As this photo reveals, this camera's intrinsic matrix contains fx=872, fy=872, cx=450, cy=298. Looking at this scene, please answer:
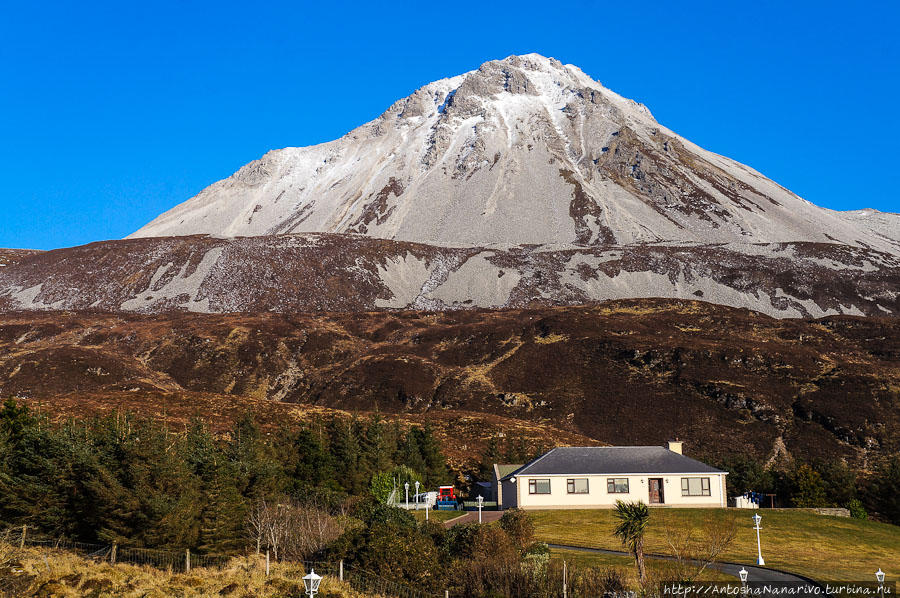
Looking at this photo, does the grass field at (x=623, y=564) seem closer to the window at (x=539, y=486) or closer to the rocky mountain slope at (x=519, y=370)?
the window at (x=539, y=486)

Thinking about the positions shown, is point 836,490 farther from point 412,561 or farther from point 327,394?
point 327,394

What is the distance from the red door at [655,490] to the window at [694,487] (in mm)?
1543

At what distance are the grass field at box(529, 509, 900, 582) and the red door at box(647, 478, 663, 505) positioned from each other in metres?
4.01

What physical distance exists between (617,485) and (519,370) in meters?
76.9

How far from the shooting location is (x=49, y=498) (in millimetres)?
40344

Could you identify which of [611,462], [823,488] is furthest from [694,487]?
[823,488]

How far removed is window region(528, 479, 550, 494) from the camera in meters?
58.9

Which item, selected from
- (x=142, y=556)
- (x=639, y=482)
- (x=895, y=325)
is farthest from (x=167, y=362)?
(x=895, y=325)

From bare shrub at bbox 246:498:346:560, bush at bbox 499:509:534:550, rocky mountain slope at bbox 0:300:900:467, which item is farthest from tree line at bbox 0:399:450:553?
rocky mountain slope at bbox 0:300:900:467

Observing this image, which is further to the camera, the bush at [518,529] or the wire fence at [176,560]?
the bush at [518,529]

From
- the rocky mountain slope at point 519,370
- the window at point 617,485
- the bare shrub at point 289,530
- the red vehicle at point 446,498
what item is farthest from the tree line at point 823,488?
the bare shrub at point 289,530

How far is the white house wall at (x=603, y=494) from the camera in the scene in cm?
5878

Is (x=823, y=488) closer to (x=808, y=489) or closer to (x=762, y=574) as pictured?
(x=808, y=489)

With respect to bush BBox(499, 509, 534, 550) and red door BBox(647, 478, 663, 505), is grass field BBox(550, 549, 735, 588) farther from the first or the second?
red door BBox(647, 478, 663, 505)
